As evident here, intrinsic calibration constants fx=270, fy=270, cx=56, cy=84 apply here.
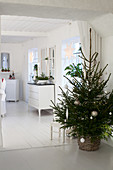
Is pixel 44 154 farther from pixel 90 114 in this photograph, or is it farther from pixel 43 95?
pixel 43 95

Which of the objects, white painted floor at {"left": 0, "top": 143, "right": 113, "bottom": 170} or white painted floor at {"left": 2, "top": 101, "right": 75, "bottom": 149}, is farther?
white painted floor at {"left": 2, "top": 101, "right": 75, "bottom": 149}

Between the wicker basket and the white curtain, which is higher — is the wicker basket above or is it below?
below

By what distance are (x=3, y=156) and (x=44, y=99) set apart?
401 cm

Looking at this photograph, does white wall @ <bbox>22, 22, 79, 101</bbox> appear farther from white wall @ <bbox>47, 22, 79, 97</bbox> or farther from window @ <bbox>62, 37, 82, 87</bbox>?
window @ <bbox>62, 37, 82, 87</bbox>

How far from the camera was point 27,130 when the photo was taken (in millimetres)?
6102

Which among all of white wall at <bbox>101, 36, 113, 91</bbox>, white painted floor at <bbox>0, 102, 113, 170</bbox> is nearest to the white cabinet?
white painted floor at <bbox>0, 102, 113, 170</bbox>

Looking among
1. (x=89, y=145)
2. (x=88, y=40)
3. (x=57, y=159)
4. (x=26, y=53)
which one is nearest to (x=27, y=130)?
(x=89, y=145)

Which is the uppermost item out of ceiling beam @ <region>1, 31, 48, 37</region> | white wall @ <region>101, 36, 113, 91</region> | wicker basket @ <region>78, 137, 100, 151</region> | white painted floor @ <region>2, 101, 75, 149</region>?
ceiling beam @ <region>1, 31, 48, 37</region>

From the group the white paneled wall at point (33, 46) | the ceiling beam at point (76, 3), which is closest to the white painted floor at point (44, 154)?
the ceiling beam at point (76, 3)

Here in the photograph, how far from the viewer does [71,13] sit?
443 centimetres

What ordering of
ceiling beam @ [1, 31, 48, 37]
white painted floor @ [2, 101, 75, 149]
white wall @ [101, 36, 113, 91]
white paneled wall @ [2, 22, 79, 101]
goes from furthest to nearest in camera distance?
ceiling beam @ [1, 31, 48, 37], white paneled wall @ [2, 22, 79, 101], white painted floor @ [2, 101, 75, 149], white wall @ [101, 36, 113, 91]

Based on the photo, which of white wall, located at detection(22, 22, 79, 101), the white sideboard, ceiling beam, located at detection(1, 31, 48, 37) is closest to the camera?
white wall, located at detection(22, 22, 79, 101)

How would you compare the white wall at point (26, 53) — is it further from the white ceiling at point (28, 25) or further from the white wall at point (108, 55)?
the white wall at point (108, 55)

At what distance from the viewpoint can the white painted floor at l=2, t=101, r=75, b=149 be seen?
4.99 metres
